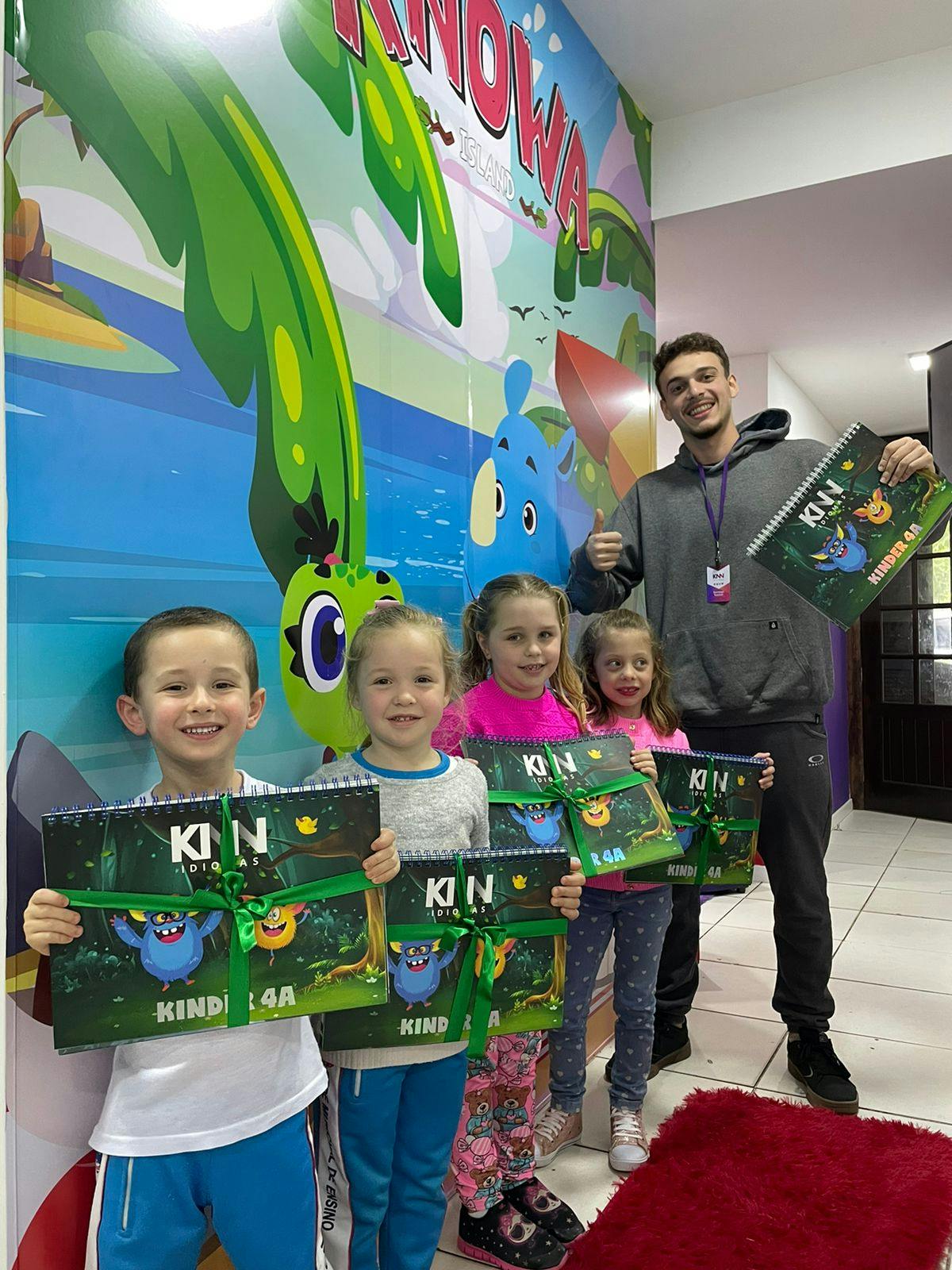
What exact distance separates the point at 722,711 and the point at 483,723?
807mm

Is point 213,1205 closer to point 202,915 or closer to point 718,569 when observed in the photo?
point 202,915

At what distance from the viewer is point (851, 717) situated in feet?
22.9

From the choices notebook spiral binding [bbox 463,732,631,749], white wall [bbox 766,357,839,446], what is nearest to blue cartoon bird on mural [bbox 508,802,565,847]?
notebook spiral binding [bbox 463,732,631,749]

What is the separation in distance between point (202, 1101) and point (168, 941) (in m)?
0.23

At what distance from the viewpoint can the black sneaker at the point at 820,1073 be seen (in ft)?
7.46

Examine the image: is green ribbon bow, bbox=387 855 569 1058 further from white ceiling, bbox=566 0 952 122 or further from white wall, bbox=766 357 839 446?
white wall, bbox=766 357 839 446

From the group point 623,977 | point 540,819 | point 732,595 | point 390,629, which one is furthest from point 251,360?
point 623,977

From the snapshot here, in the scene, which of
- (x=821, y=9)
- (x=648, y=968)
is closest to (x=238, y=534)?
(x=648, y=968)

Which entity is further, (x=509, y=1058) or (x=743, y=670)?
(x=743, y=670)

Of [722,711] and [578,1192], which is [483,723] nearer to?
[722,711]

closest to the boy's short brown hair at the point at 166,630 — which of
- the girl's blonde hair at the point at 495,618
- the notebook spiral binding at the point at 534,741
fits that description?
the notebook spiral binding at the point at 534,741

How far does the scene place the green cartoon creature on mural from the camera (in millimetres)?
1300

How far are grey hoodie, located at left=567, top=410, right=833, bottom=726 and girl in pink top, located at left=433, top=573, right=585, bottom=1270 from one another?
54 centimetres

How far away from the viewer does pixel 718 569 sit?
245cm
